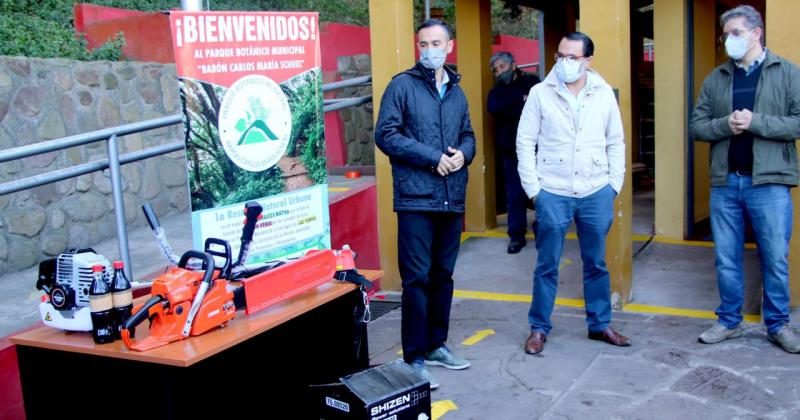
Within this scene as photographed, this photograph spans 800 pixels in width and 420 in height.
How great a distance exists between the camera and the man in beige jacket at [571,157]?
4.93m

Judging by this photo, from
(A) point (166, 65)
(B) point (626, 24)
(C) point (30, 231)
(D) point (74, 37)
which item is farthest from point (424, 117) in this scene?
(D) point (74, 37)

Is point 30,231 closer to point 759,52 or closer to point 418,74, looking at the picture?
point 418,74

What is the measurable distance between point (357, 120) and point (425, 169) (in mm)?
5393

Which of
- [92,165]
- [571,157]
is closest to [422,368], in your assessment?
[571,157]

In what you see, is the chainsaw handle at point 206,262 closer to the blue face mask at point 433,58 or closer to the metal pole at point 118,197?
the metal pole at point 118,197

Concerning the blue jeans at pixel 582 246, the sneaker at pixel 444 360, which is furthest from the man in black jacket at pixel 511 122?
the sneaker at pixel 444 360

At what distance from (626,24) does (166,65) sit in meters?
3.91

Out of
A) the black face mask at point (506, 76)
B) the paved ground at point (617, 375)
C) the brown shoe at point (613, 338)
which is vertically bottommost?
the paved ground at point (617, 375)

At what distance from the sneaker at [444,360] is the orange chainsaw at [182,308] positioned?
1.82m

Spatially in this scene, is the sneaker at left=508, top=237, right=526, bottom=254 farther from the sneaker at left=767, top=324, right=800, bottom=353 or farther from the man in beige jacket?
the sneaker at left=767, top=324, right=800, bottom=353

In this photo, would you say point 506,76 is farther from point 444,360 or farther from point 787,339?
point 787,339

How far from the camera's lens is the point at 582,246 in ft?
17.1

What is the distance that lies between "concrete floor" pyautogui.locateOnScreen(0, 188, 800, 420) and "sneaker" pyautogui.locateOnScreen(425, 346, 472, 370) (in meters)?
0.04

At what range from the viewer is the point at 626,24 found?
573 centimetres
